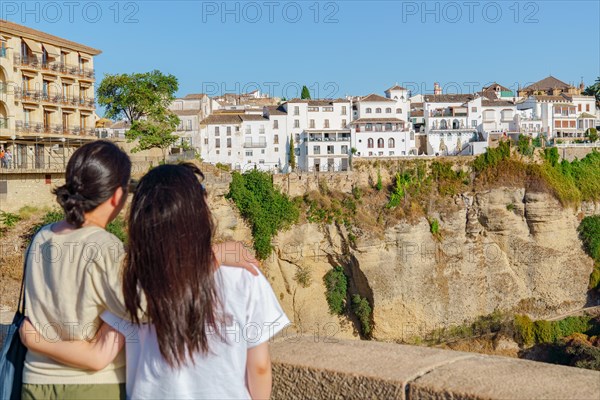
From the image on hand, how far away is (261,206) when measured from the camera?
31531 mm

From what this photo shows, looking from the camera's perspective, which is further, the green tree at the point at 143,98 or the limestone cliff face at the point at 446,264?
the green tree at the point at 143,98

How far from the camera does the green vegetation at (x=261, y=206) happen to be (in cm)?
3078

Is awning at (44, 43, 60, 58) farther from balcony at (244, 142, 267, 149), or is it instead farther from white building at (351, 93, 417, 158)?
→ white building at (351, 93, 417, 158)

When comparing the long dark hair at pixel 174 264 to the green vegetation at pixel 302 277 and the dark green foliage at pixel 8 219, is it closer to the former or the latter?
the dark green foliage at pixel 8 219

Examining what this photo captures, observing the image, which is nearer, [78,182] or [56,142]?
[78,182]

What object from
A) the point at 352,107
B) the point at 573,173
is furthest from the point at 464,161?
the point at 352,107

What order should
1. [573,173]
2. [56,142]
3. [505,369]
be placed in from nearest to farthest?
[505,369], [56,142], [573,173]

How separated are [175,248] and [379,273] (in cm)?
3036

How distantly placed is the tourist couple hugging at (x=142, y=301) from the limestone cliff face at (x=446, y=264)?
85.4 ft

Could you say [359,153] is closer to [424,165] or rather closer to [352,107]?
[352,107]

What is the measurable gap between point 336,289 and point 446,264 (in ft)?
19.1

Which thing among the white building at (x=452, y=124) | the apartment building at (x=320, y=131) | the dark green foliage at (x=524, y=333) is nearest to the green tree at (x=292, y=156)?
the apartment building at (x=320, y=131)

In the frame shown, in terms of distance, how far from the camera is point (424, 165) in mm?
37125

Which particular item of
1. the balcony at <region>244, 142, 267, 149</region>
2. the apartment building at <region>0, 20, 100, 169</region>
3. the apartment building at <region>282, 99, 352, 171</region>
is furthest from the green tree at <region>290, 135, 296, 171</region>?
the apartment building at <region>0, 20, 100, 169</region>
